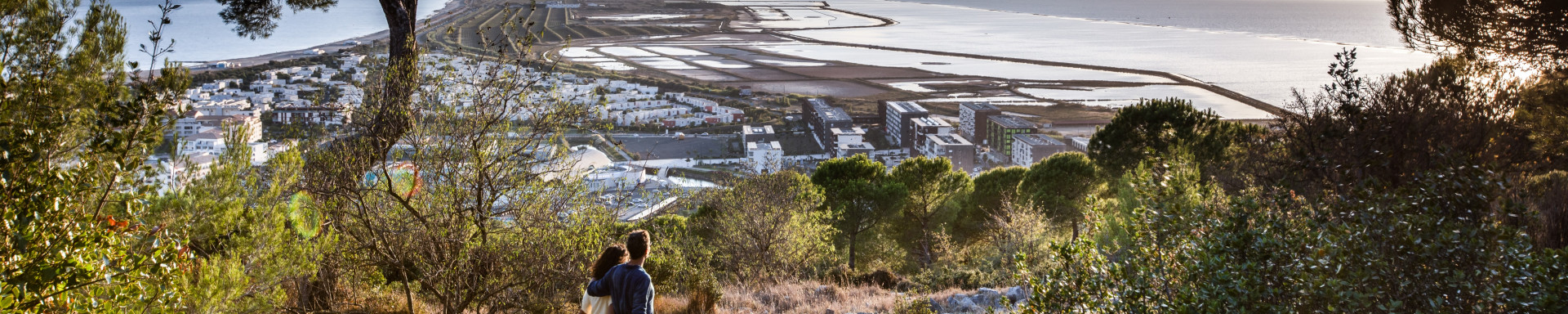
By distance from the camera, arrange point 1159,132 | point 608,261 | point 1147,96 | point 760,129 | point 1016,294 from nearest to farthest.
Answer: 1. point 608,261
2. point 1016,294
3. point 1159,132
4. point 760,129
5. point 1147,96

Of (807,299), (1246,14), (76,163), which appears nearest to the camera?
(76,163)

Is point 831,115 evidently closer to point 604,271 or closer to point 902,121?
point 902,121

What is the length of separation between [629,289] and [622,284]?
33 millimetres

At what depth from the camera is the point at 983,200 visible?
16266 millimetres

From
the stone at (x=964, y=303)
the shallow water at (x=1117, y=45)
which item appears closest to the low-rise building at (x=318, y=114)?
the stone at (x=964, y=303)

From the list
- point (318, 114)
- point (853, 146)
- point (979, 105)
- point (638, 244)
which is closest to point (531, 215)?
point (638, 244)

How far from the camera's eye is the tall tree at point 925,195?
15.4m

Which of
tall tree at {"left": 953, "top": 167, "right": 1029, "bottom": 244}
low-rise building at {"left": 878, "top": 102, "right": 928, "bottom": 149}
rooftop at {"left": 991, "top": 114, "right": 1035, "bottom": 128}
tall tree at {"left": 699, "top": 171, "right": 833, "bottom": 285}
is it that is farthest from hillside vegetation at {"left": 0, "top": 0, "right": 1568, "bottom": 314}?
low-rise building at {"left": 878, "top": 102, "right": 928, "bottom": 149}

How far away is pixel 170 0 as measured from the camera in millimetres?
2668

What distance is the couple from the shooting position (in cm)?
317

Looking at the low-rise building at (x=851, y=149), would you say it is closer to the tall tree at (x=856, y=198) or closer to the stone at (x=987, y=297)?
the tall tree at (x=856, y=198)

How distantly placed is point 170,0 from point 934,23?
4800cm

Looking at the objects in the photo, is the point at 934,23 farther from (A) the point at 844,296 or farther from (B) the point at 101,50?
(B) the point at 101,50

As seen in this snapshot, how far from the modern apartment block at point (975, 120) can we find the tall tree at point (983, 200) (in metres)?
8.89
